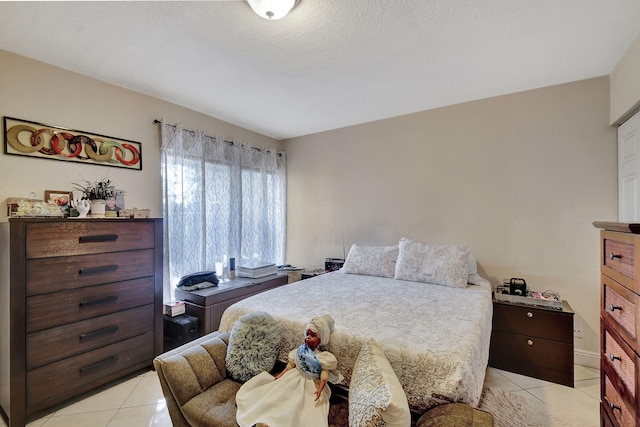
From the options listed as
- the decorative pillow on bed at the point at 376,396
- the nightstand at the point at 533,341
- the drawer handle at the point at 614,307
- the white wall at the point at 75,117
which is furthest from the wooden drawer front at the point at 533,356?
the white wall at the point at 75,117

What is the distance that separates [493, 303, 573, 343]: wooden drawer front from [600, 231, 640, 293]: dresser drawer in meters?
1.00

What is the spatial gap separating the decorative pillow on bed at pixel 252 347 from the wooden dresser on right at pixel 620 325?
1520mm

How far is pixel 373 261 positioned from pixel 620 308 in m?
1.88

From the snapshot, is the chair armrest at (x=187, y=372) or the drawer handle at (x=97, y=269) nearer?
the chair armrest at (x=187, y=372)

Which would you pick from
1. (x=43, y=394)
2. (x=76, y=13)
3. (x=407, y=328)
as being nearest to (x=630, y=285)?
(x=407, y=328)

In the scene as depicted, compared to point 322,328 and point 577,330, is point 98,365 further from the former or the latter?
point 577,330

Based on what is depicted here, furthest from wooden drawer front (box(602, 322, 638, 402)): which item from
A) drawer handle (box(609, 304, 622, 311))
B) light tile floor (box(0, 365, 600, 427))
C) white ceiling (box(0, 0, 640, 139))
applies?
white ceiling (box(0, 0, 640, 139))

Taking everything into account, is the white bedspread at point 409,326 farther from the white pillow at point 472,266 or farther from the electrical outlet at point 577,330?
the electrical outlet at point 577,330

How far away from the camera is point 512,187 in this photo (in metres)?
2.70

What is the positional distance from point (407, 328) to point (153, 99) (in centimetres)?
297

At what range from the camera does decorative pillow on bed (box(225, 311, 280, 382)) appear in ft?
4.82

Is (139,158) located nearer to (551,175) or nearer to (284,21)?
(284,21)

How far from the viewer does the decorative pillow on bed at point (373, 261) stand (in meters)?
2.86

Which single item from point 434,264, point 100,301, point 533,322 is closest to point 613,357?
point 533,322
